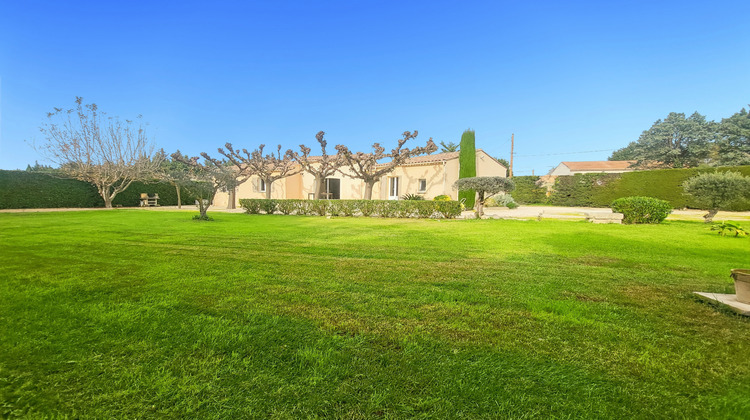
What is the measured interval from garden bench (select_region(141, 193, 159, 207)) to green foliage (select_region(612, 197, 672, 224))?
96.6ft

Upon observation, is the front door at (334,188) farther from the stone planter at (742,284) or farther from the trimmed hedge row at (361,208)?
the stone planter at (742,284)

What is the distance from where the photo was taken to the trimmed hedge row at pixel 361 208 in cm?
1359

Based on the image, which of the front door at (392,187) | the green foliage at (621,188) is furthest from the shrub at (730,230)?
the front door at (392,187)

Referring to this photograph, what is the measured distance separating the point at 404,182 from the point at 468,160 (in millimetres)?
4528

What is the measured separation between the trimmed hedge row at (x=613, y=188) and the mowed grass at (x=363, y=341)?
20472mm

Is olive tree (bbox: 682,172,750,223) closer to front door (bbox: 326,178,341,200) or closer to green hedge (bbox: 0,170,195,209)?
front door (bbox: 326,178,341,200)

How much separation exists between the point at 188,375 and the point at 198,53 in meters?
20.6

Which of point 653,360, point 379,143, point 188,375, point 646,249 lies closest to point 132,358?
point 188,375

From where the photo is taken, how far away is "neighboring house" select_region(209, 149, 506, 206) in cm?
2098

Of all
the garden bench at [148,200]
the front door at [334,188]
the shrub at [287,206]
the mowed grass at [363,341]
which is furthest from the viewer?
the front door at [334,188]

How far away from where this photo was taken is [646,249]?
6.23m

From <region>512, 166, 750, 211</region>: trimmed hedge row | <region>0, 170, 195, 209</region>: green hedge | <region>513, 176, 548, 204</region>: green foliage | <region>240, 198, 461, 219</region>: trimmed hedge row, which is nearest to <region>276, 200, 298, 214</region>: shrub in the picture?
<region>240, 198, 461, 219</region>: trimmed hedge row

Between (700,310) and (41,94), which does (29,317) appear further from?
(41,94)

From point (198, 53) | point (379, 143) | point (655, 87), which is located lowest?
point (379, 143)
